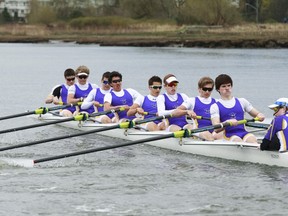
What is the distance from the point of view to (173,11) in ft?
263

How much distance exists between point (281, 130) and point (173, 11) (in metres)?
69.4

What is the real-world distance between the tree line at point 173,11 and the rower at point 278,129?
58083 mm

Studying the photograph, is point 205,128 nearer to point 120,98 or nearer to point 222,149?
point 222,149

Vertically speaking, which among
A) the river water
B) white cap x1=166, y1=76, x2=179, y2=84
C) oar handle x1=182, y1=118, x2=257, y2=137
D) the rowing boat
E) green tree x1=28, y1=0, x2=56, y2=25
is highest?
green tree x1=28, y1=0, x2=56, y2=25

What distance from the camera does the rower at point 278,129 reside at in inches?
455

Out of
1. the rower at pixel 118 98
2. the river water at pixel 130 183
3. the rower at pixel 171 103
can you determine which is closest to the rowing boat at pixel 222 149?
the river water at pixel 130 183

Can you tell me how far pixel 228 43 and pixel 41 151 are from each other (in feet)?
144

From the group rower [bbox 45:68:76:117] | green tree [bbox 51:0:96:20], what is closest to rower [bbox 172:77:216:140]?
rower [bbox 45:68:76:117]

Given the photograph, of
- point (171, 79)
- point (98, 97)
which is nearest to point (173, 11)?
point (98, 97)

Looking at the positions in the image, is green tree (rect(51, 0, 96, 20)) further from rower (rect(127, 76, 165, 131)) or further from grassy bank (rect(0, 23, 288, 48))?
rower (rect(127, 76, 165, 131))

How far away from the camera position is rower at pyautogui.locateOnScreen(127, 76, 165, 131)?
14.5m

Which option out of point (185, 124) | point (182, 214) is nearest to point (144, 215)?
point (182, 214)

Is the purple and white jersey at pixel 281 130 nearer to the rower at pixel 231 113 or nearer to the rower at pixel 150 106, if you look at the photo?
the rower at pixel 231 113

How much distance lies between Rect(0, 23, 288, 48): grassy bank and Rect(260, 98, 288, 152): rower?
4405 centimetres
